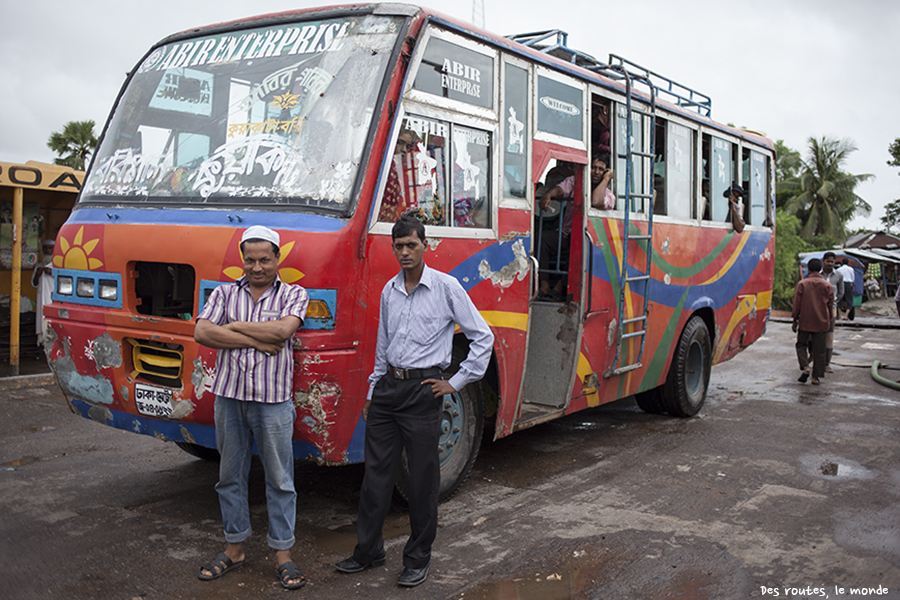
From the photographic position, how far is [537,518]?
4.92 m

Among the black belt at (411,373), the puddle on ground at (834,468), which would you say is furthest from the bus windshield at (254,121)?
the puddle on ground at (834,468)

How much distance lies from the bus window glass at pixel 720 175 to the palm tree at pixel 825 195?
4022cm

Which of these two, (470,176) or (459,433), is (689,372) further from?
(470,176)

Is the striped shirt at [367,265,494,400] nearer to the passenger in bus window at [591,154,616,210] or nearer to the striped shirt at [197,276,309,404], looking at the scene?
the striped shirt at [197,276,309,404]

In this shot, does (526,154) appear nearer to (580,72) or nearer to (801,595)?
(580,72)

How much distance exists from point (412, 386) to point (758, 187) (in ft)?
23.9

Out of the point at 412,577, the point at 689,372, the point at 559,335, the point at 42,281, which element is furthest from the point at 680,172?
the point at 42,281

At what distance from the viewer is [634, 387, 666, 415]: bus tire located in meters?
8.18

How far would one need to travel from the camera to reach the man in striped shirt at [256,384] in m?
3.77

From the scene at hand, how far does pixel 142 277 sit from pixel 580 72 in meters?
3.64

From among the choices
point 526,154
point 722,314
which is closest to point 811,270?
point 722,314

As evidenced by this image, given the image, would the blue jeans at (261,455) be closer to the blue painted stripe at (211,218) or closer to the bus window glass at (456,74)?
the blue painted stripe at (211,218)

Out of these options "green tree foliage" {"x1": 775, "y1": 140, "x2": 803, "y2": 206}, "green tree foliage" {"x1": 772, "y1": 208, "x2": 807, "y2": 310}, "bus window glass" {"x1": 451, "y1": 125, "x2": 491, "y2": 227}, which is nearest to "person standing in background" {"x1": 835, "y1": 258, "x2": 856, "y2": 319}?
"green tree foliage" {"x1": 772, "y1": 208, "x2": 807, "y2": 310}

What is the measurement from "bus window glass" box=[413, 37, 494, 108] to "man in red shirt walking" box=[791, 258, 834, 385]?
282 inches
